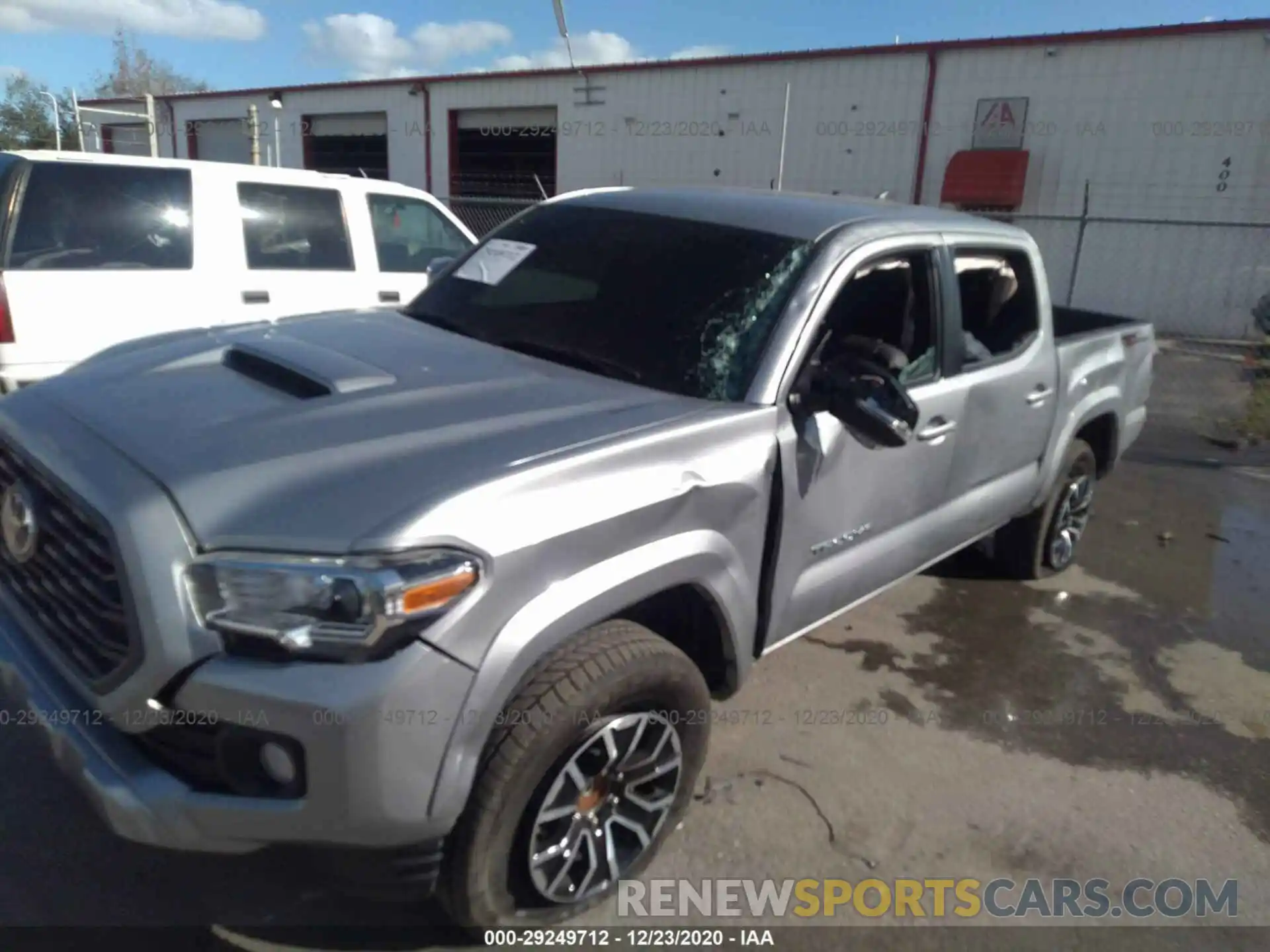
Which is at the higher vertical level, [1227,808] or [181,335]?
[181,335]

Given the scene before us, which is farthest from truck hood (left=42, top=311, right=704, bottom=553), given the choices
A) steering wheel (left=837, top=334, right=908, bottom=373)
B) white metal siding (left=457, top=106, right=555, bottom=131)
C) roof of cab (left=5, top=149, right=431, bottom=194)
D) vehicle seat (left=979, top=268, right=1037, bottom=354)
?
white metal siding (left=457, top=106, right=555, bottom=131)

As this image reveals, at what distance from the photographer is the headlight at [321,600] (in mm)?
1827

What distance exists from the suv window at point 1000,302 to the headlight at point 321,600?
2.91 meters

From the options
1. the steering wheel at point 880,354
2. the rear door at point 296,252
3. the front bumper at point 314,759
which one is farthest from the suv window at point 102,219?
the steering wheel at point 880,354

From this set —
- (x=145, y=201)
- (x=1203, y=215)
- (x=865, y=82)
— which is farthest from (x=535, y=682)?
(x=865, y=82)

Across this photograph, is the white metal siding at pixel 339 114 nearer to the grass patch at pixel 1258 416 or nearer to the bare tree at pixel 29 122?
the bare tree at pixel 29 122

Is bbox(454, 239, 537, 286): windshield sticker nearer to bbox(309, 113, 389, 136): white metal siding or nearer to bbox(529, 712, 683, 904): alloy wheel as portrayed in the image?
bbox(529, 712, 683, 904): alloy wheel

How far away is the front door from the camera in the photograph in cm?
281

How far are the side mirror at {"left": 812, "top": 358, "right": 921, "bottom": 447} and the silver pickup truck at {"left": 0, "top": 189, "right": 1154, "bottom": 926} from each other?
1 centimetres

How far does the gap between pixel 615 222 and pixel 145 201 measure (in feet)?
11.2

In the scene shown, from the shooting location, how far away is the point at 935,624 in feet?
14.6

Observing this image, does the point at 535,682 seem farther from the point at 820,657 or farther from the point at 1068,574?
the point at 1068,574

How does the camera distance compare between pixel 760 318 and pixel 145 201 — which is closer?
pixel 760 318

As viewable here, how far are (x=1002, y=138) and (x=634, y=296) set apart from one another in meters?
15.5
